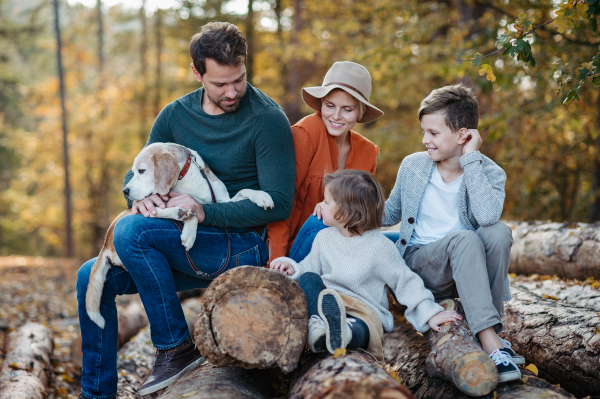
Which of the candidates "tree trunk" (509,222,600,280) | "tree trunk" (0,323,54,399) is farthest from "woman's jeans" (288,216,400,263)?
"tree trunk" (509,222,600,280)

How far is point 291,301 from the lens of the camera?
2488mm

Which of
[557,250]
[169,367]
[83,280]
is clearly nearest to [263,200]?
[169,367]

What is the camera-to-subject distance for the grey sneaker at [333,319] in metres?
2.40

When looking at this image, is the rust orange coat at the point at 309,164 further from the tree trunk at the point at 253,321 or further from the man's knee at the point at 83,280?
the man's knee at the point at 83,280

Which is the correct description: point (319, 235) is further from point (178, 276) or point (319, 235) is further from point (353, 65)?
point (353, 65)

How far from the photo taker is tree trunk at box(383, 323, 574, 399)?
7.55ft

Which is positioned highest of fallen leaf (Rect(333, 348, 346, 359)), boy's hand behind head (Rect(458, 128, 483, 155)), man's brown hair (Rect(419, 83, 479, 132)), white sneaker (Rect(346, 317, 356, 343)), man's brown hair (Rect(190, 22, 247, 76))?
man's brown hair (Rect(190, 22, 247, 76))

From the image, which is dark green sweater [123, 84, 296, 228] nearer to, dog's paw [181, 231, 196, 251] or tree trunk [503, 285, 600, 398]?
dog's paw [181, 231, 196, 251]

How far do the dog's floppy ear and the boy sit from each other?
164 cm

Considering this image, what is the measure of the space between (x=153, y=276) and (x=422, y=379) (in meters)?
1.84

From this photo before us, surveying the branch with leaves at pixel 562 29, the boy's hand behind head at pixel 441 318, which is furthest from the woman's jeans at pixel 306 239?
the branch with leaves at pixel 562 29

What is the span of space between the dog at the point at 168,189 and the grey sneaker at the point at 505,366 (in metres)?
1.67

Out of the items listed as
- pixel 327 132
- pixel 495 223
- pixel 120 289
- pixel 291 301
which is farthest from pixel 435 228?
pixel 120 289

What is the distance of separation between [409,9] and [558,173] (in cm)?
446
